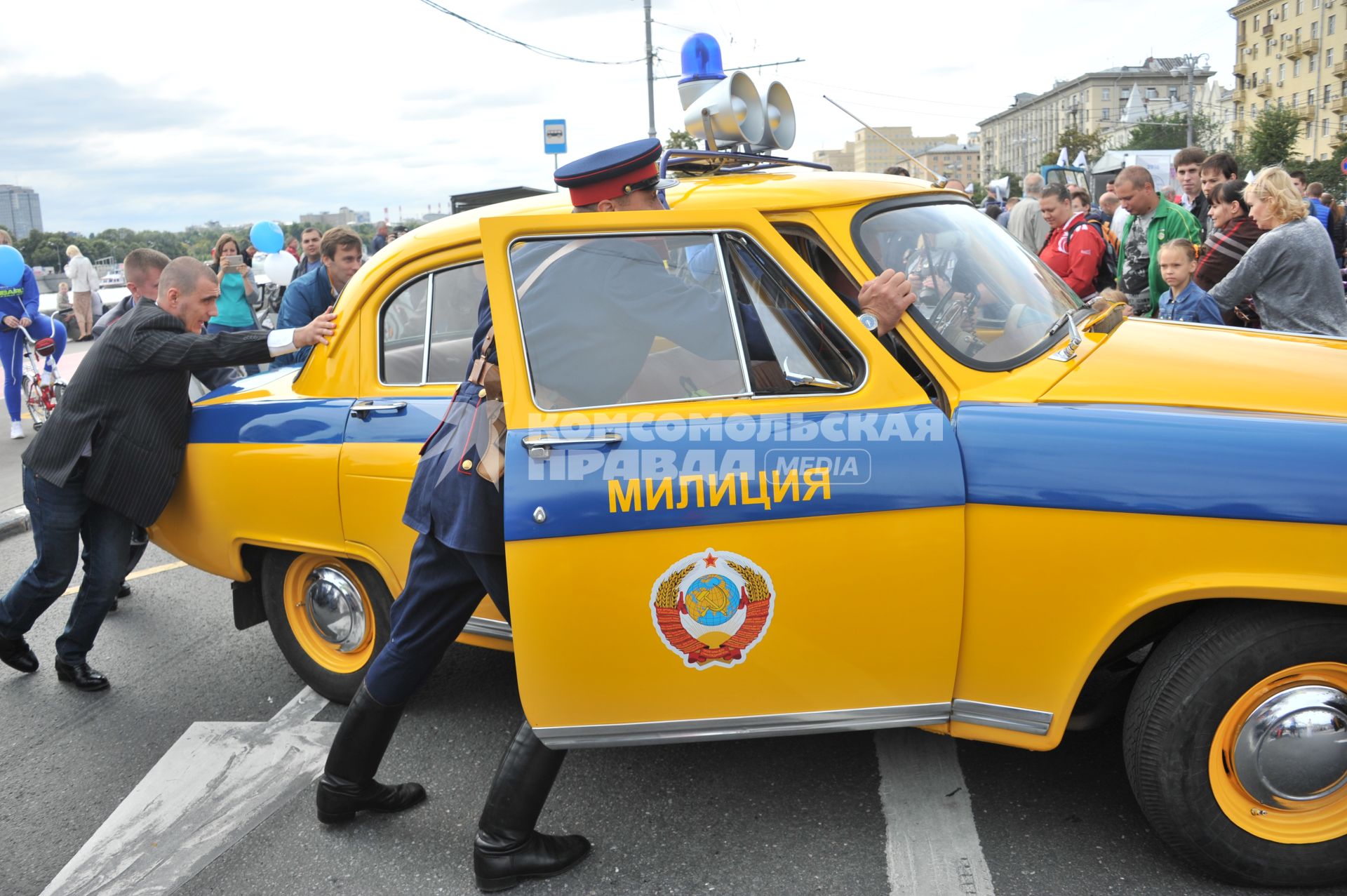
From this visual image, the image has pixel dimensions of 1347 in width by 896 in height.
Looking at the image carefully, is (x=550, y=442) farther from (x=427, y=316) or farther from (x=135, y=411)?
(x=135, y=411)

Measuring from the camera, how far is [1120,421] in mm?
2543

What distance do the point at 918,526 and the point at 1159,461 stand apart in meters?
0.60

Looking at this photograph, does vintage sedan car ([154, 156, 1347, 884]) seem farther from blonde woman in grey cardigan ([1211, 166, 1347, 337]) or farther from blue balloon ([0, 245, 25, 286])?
blue balloon ([0, 245, 25, 286])

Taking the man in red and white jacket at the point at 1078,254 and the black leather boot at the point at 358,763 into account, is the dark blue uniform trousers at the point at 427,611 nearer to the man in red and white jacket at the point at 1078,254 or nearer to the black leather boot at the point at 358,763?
the black leather boot at the point at 358,763

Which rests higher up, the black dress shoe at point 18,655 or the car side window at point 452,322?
the car side window at point 452,322

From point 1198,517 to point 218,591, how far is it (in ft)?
17.2

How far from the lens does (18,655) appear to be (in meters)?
4.61

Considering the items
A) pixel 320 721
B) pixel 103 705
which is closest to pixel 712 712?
pixel 320 721

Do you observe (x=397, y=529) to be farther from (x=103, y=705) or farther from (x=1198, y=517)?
(x=1198, y=517)

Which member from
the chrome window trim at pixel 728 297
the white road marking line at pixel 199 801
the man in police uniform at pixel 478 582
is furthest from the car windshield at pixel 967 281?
the white road marking line at pixel 199 801

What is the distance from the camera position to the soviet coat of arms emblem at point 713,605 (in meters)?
2.62

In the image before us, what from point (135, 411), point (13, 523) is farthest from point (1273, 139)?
point (135, 411)

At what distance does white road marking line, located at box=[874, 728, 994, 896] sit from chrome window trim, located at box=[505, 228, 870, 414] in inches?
53.0

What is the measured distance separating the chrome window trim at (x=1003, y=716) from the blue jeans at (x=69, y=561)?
12.0 ft
